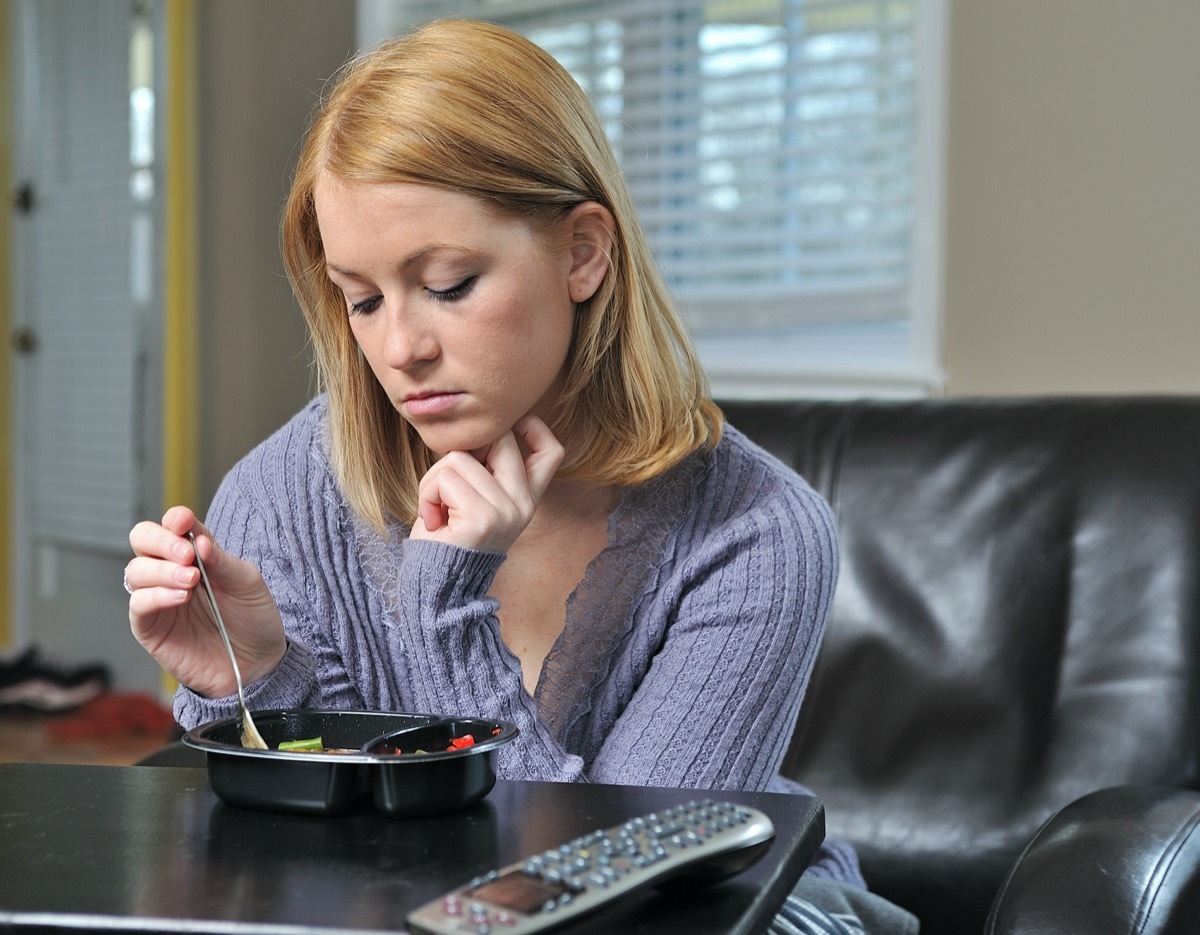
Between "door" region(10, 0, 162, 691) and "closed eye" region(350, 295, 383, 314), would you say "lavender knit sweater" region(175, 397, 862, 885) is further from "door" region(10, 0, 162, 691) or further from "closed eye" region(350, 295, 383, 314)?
"door" region(10, 0, 162, 691)

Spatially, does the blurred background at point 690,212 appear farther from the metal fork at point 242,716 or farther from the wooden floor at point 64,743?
the metal fork at point 242,716

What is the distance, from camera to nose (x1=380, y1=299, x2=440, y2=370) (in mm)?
1000

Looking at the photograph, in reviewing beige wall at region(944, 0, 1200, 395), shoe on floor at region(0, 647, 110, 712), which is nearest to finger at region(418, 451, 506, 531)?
beige wall at region(944, 0, 1200, 395)

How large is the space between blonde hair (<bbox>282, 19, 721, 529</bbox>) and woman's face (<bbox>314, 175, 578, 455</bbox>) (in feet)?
0.07

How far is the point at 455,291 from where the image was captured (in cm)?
102

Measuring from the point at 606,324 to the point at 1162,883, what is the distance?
613 millimetres

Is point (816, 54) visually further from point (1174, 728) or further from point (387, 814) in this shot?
point (387, 814)

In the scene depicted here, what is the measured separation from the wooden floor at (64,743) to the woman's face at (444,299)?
240 cm

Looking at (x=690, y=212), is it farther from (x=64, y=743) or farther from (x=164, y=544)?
(x=64, y=743)

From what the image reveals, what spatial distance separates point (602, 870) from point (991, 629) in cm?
93

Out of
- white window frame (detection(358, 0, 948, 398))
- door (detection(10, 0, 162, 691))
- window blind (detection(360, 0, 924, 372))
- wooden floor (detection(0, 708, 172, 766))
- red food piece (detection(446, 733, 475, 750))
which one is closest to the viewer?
red food piece (detection(446, 733, 475, 750))

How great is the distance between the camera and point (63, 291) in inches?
161

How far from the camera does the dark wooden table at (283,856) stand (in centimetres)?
59

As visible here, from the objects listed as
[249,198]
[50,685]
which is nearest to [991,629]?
[249,198]
